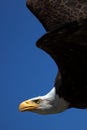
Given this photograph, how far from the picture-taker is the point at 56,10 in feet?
16.7

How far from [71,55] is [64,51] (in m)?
0.09

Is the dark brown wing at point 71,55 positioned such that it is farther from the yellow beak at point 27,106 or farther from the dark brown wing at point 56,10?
the dark brown wing at point 56,10

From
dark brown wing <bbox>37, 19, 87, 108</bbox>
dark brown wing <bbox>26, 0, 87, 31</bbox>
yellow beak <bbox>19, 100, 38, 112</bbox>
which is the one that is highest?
dark brown wing <bbox>26, 0, 87, 31</bbox>

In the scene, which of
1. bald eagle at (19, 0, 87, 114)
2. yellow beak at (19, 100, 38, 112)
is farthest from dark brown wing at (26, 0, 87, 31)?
yellow beak at (19, 100, 38, 112)

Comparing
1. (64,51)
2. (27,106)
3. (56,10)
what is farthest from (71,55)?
(56,10)

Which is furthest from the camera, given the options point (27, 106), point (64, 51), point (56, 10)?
point (56, 10)

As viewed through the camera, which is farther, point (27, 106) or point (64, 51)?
point (27, 106)

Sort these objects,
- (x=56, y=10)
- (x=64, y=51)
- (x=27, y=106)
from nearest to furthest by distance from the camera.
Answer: (x=64, y=51), (x=27, y=106), (x=56, y=10)

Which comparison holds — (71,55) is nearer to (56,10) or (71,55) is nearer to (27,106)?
(27,106)

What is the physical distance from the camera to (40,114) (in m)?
4.60

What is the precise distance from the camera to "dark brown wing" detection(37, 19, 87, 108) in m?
3.16

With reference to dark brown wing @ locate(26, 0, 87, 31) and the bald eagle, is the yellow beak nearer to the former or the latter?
the bald eagle

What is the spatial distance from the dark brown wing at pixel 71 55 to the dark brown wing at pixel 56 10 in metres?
0.82

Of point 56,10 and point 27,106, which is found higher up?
point 56,10
